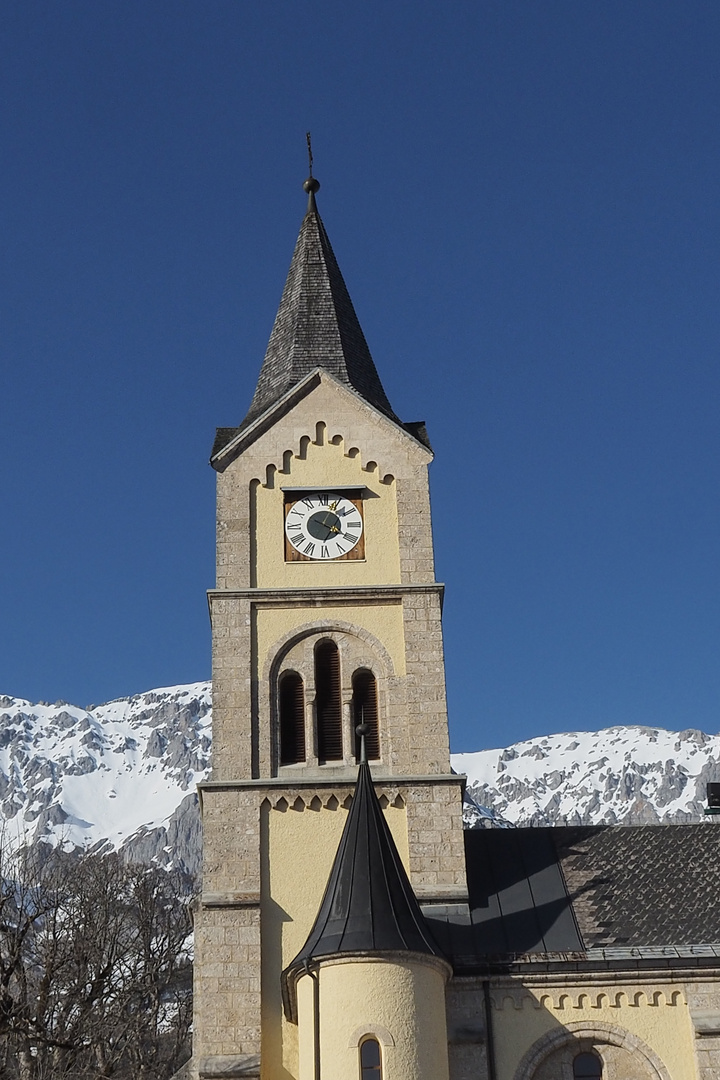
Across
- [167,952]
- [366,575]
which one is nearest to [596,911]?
[366,575]

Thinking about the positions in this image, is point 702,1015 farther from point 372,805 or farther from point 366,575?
point 366,575

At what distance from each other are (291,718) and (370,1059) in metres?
9.03

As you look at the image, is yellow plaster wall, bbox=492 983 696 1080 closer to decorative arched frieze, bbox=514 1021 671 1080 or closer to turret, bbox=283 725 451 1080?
decorative arched frieze, bbox=514 1021 671 1080

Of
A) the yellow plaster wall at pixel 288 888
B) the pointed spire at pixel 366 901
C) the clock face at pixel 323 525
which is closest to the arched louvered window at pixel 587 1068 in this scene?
the pointed spire at pixel 366 901

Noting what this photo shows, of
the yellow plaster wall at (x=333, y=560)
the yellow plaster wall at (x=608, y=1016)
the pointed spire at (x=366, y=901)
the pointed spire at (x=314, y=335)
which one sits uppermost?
the pointed spire at (x=314, y=335)

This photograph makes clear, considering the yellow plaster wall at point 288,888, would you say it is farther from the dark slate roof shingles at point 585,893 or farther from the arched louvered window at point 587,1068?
the arched louvered window at point 587,1068

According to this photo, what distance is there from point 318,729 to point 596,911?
23.8 feet

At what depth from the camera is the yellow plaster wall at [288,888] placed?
31.5m

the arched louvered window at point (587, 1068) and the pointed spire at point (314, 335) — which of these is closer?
the arched louvered window at point (587, 1068)

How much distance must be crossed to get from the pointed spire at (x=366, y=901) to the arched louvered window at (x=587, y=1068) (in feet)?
12.1

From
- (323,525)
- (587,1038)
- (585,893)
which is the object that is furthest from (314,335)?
(587,1038)

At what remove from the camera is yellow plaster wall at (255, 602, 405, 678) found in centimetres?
3616

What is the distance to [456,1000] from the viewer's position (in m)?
31.0

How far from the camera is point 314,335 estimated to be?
135 ft
